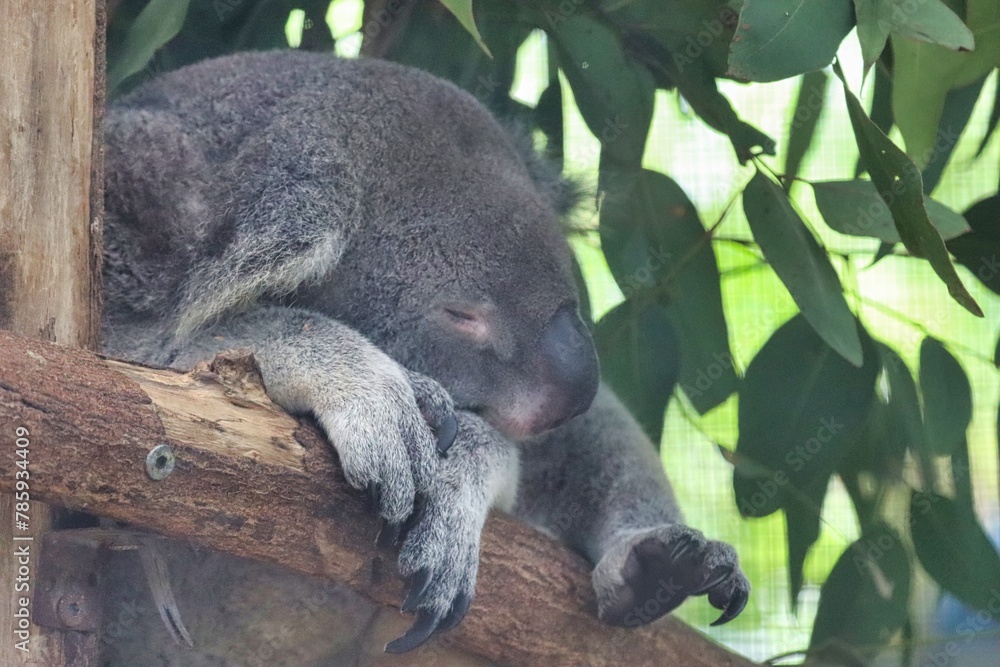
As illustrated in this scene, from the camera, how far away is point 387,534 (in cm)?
135

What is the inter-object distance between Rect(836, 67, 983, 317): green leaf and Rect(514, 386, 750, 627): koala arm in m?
0.52

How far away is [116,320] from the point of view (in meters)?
1.57

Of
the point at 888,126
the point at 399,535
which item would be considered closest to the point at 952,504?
the point at 888,126

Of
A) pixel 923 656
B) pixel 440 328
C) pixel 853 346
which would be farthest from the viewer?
pixel 923 656

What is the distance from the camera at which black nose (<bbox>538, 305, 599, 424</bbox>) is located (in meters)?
1.63

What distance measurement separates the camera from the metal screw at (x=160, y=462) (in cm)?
115

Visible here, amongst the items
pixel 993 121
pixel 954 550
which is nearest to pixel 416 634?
pixel 954 550

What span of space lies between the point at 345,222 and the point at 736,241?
955 millimetres

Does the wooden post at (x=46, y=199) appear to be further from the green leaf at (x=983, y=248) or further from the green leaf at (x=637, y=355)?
the green leaf at (x=983, y=248)

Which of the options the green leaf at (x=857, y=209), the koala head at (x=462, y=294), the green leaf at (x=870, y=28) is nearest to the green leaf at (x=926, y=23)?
the green leaf at (x=870, y=28)

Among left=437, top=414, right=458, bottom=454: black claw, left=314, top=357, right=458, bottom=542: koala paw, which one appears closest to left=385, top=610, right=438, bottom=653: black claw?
left=314, top=357, right=458, bottom=542: koala paw

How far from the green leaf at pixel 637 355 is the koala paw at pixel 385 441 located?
2.77 ft

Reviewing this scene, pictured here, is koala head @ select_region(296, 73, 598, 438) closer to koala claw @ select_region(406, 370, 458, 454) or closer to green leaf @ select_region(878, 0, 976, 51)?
koala claw @ select_region(406, 370, 458, 454)

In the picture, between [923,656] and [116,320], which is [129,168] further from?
[923,656]
